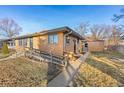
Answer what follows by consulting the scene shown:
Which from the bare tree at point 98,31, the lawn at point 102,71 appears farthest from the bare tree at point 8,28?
the lawn at point 102,71

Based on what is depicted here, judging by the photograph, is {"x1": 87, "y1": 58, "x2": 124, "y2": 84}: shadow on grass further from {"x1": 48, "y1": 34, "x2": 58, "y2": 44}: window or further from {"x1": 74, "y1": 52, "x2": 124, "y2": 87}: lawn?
{"x1": 48, "y1": 34, "x2": 58, "y2": 44}: window

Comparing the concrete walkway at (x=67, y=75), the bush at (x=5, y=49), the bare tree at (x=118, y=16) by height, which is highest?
the bare tree at (x=118, y=16)

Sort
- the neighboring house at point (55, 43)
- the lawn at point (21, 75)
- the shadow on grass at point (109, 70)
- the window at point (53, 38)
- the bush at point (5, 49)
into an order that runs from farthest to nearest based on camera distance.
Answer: the window at point (53, 38), the neighboring house at point (55, 43), the bush at point (5, 49), the shadow on grass at point (109, 70), the lawn at point (21, 75)

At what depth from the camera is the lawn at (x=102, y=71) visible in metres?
4.42

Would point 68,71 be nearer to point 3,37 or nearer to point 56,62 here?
point 56,62

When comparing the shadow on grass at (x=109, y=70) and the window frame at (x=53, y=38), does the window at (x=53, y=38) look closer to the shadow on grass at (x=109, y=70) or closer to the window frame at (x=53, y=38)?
the window frame at (x=53, y=38)

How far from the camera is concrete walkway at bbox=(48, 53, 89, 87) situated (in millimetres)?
4343

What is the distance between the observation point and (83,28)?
4.72 meters

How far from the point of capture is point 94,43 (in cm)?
527

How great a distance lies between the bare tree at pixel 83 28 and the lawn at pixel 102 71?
2.82 ft

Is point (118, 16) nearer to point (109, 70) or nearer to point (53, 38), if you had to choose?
point (109, 70)

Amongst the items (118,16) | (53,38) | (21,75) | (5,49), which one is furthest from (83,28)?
(5,49)

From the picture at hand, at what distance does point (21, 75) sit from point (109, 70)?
7.87ft
